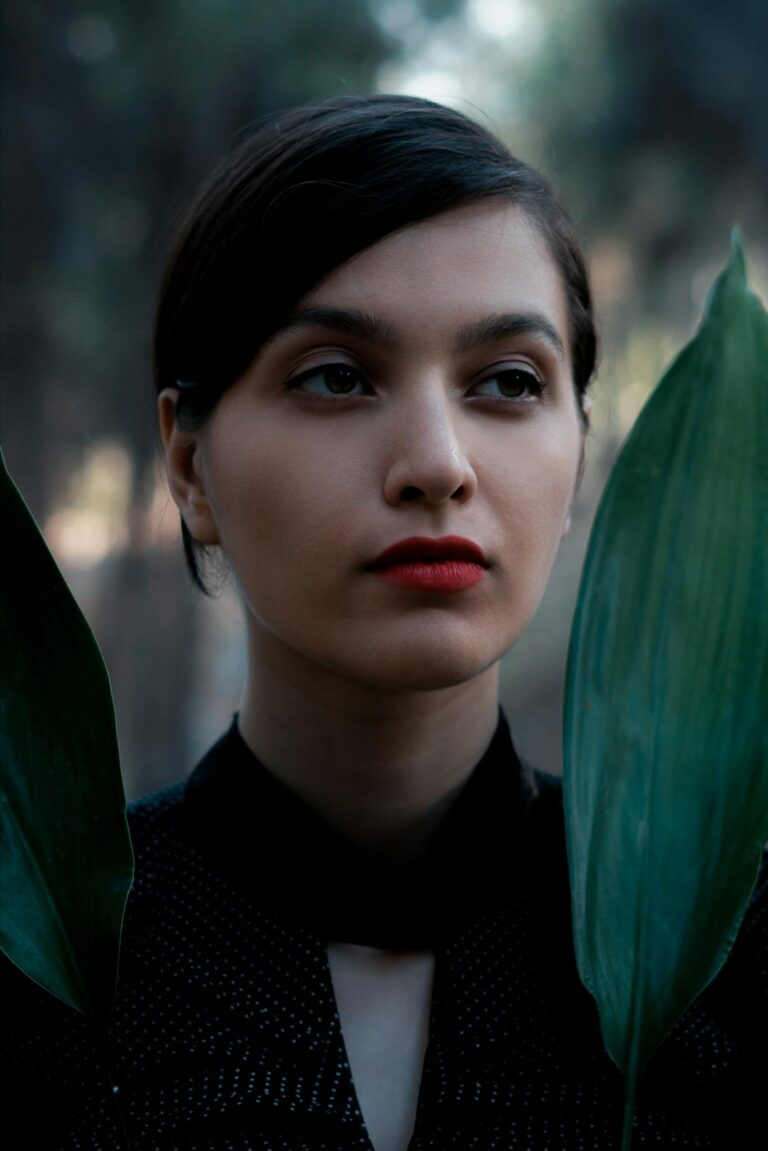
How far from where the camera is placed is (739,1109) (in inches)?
34.3

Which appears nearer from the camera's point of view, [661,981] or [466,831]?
[661,981]

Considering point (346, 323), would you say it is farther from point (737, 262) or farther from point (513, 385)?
point (737, 262)

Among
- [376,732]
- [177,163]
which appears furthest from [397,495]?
[177,163]

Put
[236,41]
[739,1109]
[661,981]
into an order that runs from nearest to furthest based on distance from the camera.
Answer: [661,981] < [739,1109] < [236,41]

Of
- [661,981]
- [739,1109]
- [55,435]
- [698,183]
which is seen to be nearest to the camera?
[661,981]

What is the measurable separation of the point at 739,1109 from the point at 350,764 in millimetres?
386

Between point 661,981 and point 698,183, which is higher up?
point 698,183

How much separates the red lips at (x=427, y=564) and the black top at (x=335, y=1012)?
9.7 inches

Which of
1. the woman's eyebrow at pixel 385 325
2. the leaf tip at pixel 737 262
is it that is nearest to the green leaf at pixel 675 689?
the leaf tip at pixel 737 262

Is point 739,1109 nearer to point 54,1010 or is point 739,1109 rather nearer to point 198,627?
point 54,1010

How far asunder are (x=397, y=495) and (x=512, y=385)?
0.17 metres

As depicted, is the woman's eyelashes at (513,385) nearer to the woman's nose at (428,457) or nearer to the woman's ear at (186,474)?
the woman's nose at (428,457)

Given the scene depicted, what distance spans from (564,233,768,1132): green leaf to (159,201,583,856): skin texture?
25 cm

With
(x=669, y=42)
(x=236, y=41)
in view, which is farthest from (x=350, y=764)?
(x=669, y=42)
